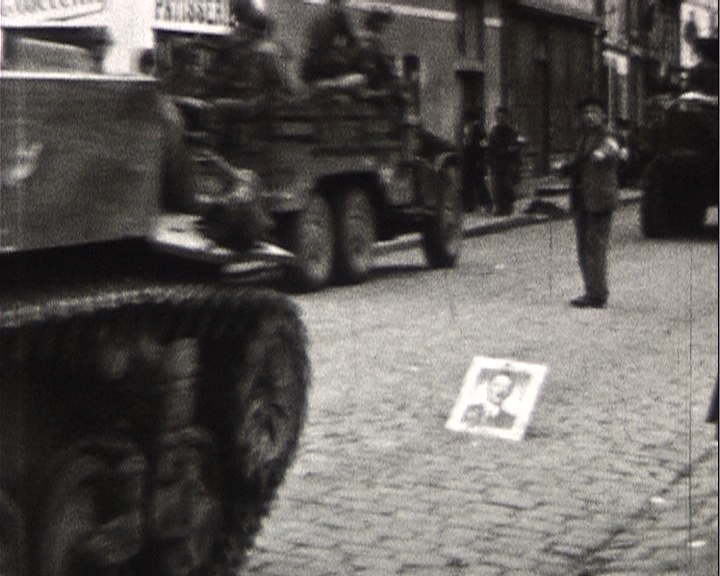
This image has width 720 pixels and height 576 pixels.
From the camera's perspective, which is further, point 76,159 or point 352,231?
point 352,231

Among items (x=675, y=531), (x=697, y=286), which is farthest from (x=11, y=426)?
(x=697, y=286)

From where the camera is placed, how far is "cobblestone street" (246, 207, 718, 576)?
7.07m

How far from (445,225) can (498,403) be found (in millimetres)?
3208

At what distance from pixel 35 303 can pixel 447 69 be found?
409 centimetres

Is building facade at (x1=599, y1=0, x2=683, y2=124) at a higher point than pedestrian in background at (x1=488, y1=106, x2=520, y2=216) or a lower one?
higher

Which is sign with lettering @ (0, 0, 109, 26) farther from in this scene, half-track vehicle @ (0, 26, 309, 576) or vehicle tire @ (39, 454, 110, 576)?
vehicle tire @ (39, 454, 110, 576)

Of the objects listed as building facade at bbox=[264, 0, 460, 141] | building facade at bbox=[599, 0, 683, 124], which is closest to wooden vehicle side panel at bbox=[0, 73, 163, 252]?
building facade at bbox=[264, 0, 460, 141]

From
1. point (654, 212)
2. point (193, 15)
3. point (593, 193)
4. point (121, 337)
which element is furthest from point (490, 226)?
point (121, 337)

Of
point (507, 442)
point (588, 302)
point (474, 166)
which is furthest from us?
point (588, 302)

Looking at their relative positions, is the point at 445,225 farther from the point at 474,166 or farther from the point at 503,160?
the point at 503,160

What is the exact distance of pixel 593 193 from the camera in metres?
12.7

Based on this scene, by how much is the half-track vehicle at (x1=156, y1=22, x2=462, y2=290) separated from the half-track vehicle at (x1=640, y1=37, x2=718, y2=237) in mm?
1193

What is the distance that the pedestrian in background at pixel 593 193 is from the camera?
33.1ft

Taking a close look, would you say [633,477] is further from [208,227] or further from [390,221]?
[208,227]
